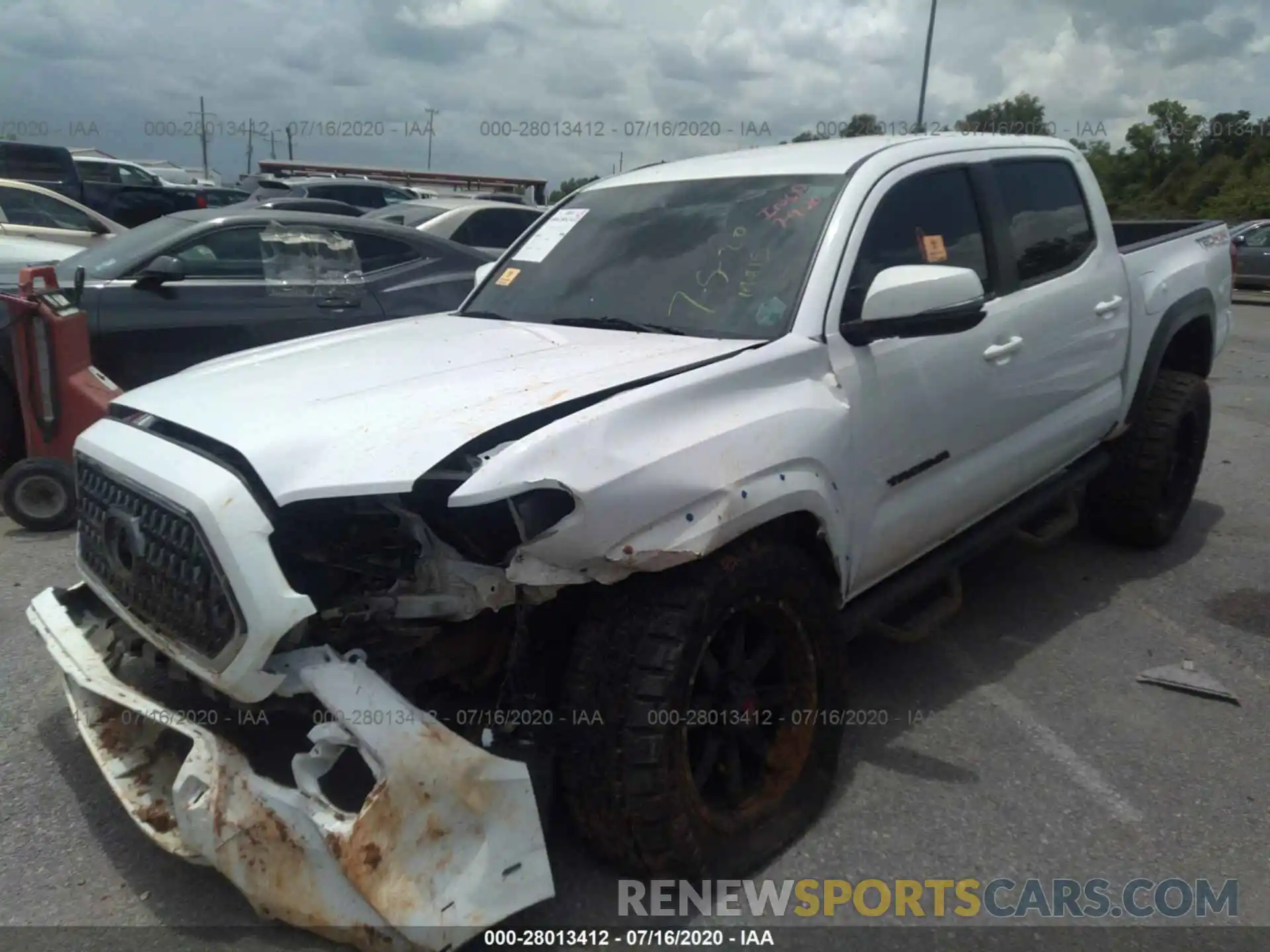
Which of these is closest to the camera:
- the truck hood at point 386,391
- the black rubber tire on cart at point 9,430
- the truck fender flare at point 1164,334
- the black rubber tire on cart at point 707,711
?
the truck hood at point 386,391

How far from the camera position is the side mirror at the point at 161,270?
596 cm

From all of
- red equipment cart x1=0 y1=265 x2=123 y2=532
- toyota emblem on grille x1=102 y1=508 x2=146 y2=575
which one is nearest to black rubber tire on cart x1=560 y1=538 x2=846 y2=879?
toyota emblem on grille x1=102 y1=508 x2=146 y2=575

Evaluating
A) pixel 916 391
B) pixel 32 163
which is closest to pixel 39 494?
pixel 916 391

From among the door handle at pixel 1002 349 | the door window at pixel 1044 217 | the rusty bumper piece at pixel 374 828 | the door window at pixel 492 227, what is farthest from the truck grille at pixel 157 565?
the door window at pixel 492 227

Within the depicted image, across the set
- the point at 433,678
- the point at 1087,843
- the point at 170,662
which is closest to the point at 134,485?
the point at 170,662

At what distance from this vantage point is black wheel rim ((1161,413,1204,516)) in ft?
16.8

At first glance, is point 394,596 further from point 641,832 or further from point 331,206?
point 331,206

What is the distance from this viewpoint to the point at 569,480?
2.21 meters

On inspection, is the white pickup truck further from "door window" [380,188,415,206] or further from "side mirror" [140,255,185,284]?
"door window" [380,188,415,206]

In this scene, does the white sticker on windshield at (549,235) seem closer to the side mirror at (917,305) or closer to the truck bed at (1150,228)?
the side mirror at (917,305)

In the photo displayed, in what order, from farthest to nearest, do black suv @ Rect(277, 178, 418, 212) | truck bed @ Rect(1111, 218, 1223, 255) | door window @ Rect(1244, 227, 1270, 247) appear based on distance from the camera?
door window @ Rect(1244, 227, 1270, 247), black suv @ Rect(277, 178, 418, 212), truck bed @ Rect(1111, 218, 1223, 255)

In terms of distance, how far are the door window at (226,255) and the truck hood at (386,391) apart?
10.6 ft

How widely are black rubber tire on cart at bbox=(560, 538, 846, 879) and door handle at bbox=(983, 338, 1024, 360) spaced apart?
113cm

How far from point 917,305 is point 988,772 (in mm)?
1480
